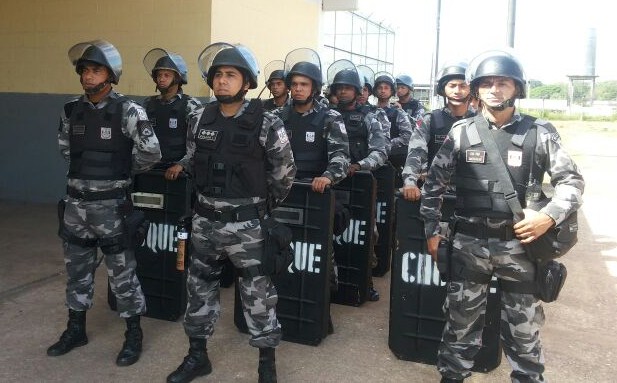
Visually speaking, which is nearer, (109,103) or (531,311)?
(531,311)

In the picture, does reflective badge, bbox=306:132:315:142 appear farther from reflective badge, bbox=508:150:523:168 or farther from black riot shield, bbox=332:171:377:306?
reflective badge, bbox=508:150:523:168

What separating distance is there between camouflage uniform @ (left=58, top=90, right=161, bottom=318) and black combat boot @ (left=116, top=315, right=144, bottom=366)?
6cm

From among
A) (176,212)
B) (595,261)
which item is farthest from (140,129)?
(595,261)

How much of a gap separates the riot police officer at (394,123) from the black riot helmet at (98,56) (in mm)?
3472

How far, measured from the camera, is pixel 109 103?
10.9ft

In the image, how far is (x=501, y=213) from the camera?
8.46 feet

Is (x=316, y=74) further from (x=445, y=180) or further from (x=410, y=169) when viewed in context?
(x=445, y=180)

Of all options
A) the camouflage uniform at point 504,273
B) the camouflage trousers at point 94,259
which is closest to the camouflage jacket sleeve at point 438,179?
the camouflage uniform at point 504,273

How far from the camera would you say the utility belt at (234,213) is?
293 cm

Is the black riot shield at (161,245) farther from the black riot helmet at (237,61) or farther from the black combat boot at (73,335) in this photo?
the black riot helmet at (237,61)

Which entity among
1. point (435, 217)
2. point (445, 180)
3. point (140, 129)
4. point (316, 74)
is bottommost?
point (435, 217)

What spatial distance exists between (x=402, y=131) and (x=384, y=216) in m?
1.70

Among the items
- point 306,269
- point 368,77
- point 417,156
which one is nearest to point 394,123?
point 368,77

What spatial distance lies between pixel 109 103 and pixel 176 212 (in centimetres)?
89
